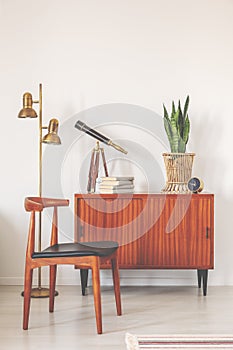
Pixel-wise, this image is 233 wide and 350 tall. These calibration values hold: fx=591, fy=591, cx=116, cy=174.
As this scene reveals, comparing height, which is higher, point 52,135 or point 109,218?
point 52,135

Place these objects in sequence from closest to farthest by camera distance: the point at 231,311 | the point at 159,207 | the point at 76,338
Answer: the point at 76,338 → the point at 231,311 → the point at 159,207

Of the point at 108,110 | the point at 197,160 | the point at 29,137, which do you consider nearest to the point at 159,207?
the point at 197,160

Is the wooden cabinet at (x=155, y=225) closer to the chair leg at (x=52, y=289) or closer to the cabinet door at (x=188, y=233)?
the cabinet door at (x=188, y=233)

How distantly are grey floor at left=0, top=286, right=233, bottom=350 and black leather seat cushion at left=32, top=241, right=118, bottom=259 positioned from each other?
1.33 ft

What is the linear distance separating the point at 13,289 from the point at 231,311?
1615 millimetres

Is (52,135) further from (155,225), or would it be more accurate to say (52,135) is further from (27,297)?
(27,297)

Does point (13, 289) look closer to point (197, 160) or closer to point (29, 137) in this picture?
point (29, 137)

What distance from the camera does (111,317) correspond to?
344 centimetres

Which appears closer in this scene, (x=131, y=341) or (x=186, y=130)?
(x=131, y=341)

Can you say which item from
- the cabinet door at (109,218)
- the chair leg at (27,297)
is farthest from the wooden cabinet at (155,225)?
the chair leg at (27,297)

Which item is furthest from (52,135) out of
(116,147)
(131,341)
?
(131,341)

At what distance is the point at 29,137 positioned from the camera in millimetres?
4461

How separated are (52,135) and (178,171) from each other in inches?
35.7

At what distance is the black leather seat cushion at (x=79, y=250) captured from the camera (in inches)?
124
